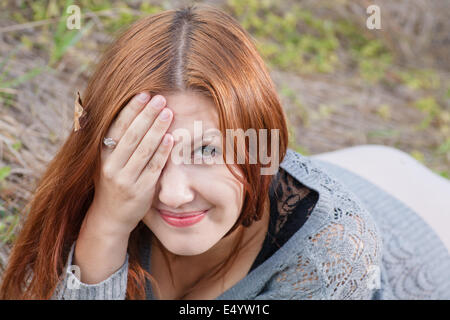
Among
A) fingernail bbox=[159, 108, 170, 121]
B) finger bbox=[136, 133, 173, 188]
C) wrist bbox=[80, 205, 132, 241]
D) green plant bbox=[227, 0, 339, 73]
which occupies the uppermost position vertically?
green plant bbox=[227, 0, 339, 73]

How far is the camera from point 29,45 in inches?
113

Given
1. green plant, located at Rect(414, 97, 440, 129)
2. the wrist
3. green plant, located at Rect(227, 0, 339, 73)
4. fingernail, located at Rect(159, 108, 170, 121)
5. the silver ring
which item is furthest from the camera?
green plant, located at Rect(227, 0, 339, 73)

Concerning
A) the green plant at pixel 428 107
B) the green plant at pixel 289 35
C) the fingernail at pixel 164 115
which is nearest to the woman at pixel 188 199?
the fingernail at pixel 164 115

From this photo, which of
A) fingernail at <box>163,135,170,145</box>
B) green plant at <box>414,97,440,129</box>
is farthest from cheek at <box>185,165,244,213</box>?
green plant at <box>414,97,440,129</box>

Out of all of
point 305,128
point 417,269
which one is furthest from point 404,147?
point 417,269

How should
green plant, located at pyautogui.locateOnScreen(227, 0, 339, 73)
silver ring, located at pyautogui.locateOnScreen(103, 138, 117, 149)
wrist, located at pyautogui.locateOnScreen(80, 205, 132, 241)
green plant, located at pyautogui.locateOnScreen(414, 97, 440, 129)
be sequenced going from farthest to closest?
1. green plant, located at pyautogui.locateOnScreen(227, 0, 339, 73)
2. green plant, located at pyautogui.locateOnScreen(414, 97, 440, 129)
3. wrist, located at pyautogui.locateOnScreen(80, 205, 132, 241)
4. silver ring, located at pyautogui.locateOnScreen(103, 138, 117, 149)

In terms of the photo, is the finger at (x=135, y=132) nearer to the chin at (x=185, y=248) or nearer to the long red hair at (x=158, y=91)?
the long red hair at (x=158, y=91)

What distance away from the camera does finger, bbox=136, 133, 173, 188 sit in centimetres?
132

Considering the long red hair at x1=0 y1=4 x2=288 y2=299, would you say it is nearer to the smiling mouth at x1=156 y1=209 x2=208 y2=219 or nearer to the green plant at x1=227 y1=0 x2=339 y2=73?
the smiling mouth at x1=156 y1=209 x2=208 y2=219

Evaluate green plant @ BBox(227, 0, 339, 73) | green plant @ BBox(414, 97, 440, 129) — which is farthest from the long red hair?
green plant @ BBox(414, 97, 440, 129)

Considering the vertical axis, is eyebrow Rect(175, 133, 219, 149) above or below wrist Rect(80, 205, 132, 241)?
above

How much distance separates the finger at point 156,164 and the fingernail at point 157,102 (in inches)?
3.1

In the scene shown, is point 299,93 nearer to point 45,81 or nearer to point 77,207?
point 45,81

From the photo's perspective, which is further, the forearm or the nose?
the forearm
